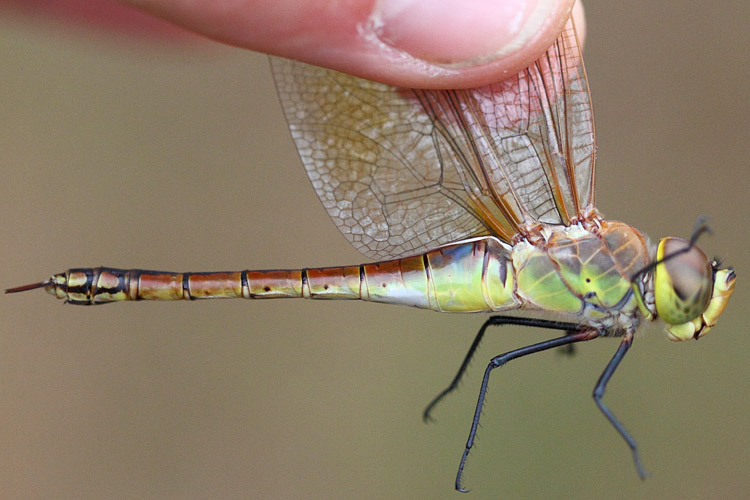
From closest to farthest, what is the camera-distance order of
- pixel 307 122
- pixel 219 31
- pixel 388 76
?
pixel 219 31 < pixel 388 76 < pixel 307 122

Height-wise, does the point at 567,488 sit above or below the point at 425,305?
below

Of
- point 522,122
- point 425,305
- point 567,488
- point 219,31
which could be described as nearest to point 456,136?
point 522,122

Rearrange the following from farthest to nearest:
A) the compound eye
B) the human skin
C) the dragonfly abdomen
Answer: the dragonfly abdomen
the compound eye
the human skin

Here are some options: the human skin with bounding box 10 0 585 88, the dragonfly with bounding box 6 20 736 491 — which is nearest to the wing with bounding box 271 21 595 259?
the dragonfly with bounding box 6 20 736 491

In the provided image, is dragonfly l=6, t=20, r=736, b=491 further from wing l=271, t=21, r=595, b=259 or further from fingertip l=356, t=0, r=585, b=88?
fingertip l=356, t=0, r=585, b=88

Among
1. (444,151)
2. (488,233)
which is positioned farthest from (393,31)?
(488,233)

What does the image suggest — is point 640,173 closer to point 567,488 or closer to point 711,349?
point 711,349

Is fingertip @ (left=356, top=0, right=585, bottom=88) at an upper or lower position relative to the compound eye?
upper
